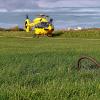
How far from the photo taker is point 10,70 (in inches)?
510

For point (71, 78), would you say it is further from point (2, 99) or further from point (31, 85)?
point (2, 99)

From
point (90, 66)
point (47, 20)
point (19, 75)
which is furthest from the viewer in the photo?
point (47, 20)

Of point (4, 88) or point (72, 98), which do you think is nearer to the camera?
point (72, 98)

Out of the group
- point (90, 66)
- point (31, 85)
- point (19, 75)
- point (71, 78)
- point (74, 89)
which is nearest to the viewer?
point (74, 89)

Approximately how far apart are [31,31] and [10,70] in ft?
207

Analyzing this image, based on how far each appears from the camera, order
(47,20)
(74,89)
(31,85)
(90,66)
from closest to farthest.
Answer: (74,89)
(31,85)
(90,66)
(47,20)

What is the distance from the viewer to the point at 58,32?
73625mm

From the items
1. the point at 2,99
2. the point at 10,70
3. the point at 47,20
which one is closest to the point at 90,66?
the point at 10,70

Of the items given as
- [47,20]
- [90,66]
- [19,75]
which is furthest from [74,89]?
[47,20]

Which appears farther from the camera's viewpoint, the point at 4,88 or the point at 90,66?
the point at 90,66

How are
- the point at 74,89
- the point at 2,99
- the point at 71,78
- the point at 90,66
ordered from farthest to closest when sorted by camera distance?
the point at 90,66, the point at 71,78, the point at 74,89, the point at 2,99

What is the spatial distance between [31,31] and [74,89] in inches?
2630

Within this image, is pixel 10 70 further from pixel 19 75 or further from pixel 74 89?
pixel 74 89

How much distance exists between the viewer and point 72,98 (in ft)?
29.0
